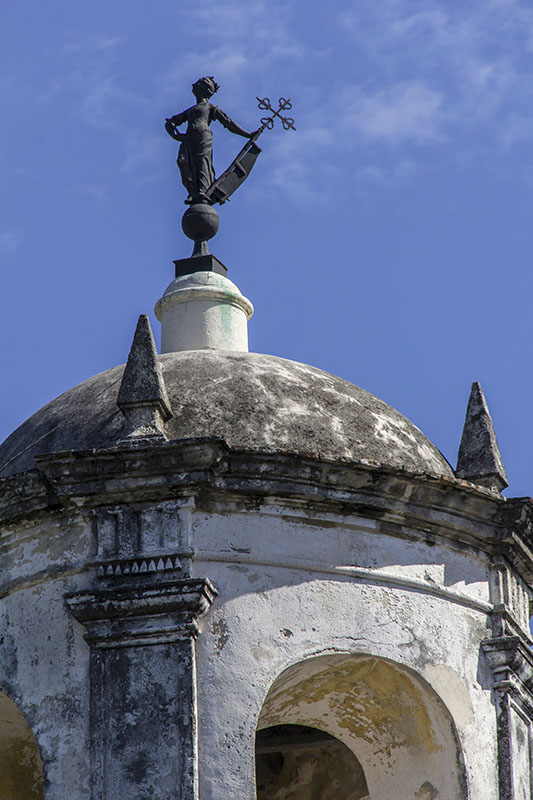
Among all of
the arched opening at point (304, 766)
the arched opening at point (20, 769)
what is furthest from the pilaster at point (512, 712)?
the arched opening at point (20, 769)

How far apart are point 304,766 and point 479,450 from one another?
3.05 m

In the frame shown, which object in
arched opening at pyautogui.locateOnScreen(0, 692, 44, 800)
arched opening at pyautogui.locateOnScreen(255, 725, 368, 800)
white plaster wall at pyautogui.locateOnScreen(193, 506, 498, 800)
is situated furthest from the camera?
arched opening at pyautogui.locateOnScreen(255, 725, 368, 800)

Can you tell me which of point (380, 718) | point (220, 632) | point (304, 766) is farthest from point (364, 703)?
point (304, 766)

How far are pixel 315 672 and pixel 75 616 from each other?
5.54 feet

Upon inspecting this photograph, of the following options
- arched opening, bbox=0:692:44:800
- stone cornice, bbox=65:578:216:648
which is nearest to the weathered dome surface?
stone cornice, bbox=65:578:216:648

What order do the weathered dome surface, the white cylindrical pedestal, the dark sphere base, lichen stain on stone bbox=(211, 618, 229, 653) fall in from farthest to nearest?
the dark sphere base < the white cylindrical pedestal < the weathered dome surface < lichen stain on stone bbox=(211, 618, 229, 653)

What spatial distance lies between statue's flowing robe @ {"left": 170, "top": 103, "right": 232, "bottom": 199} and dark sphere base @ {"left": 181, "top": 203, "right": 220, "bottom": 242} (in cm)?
16

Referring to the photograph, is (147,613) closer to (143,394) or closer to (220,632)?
(220,632)

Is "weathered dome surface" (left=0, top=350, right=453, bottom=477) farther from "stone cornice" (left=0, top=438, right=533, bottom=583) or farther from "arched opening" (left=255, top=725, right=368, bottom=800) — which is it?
"arched opening" (left=255, top=725, right=368, bottom=800)

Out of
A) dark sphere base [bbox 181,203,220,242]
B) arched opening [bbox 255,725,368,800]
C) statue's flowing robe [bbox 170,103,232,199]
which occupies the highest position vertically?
statue's flowing robe [bbox 170,103,232,199]

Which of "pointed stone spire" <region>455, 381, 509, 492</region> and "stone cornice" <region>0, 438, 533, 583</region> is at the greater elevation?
"pointed stone spire" <region>455, 381, 509, 492</region>

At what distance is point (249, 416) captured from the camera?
1284cm

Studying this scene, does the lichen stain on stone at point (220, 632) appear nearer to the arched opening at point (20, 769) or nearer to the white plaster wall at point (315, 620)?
the white plaster wall at point (315, 620)

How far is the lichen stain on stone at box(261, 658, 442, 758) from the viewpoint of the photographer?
41.3 ft
